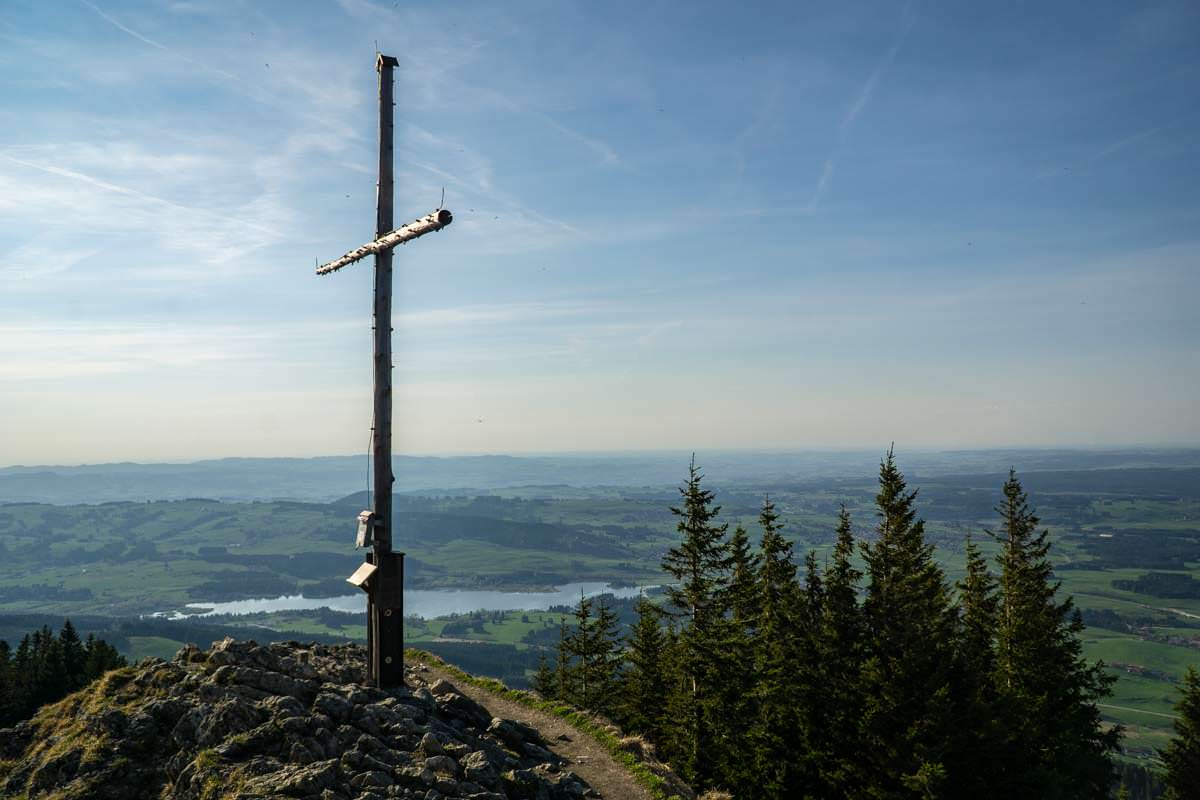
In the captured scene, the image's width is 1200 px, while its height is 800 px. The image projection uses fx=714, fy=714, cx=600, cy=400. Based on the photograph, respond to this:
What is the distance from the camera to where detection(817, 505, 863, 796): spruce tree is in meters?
28.1

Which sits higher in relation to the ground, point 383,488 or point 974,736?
point 383,488

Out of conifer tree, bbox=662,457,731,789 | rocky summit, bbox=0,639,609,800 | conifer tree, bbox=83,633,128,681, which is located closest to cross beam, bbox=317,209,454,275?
rocky summit, bbox=0,639,609,800

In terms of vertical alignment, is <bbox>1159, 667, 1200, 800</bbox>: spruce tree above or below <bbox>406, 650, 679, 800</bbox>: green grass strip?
below

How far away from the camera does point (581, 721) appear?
22.8 m

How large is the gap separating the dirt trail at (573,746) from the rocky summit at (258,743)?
88 centimetres

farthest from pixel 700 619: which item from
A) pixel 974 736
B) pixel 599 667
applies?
pixel 599 667

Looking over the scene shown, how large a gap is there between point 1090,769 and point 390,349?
3795cm

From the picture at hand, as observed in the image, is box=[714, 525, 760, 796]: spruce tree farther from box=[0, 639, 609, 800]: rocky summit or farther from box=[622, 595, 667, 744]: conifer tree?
box=[0, 639, 609, 800]: rocky summit

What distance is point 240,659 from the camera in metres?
17.7

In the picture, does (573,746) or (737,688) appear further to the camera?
(737,688)

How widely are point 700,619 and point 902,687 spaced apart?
33.8ft

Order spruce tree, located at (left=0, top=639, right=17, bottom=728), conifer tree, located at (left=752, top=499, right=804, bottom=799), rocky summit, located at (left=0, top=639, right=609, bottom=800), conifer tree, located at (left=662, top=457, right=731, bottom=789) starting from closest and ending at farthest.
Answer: rocky summit, located at (left=0, top=639, right=609, bottom=800)
conifer tree, located at (left=752, top=499, right=804, bottom=799)
conifer tree, located at (left=662, top=457, right=731, bottom=789)
spruce tree, located at (left=0, top=639, right=17, bottom=728)

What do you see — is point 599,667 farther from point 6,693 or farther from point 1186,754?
point 6,693

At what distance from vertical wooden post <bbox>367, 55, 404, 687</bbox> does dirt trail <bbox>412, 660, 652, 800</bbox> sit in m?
5.33
